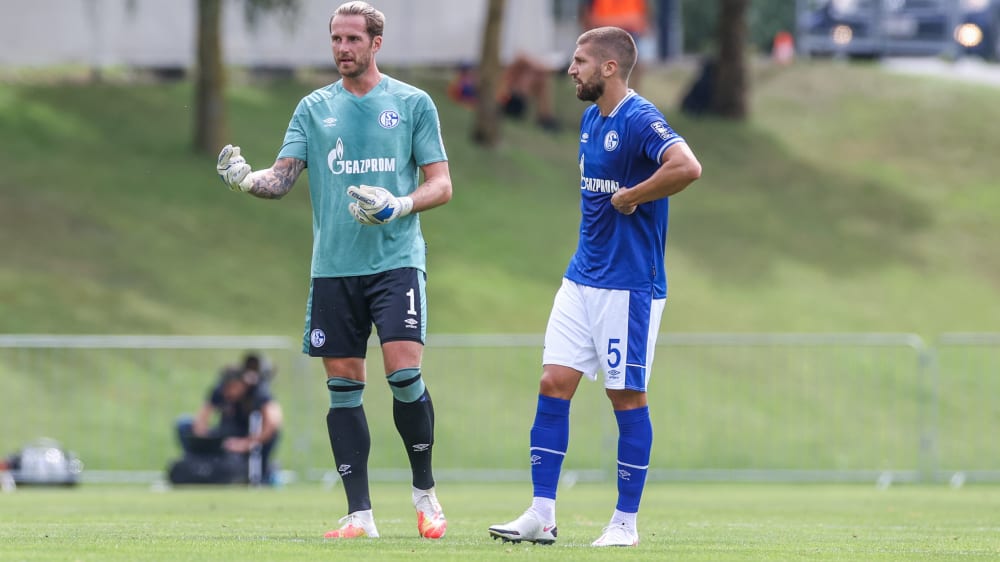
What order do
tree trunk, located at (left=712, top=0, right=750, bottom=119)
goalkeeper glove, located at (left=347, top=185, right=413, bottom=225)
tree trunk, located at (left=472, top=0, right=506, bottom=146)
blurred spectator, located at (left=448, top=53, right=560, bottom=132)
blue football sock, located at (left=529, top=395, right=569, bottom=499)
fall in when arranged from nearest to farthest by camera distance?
goalkeeper glove, located at (left=347, top=185, right=413, bottom=225)
blue football sock, located at (left=529, top=395, right=569, bottom=499)
tree trunk, located at (left=472, top=0, right=506, bottom=146)
blurred spectator, located at (left=448, top=53, right=560, bottom=132)
tree trunk, located at (left=712, top=0, right=750, bottom=119)

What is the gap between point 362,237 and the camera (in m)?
8.07

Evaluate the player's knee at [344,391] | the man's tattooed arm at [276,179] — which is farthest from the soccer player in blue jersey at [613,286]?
the man's tattooed arm at [276,179]

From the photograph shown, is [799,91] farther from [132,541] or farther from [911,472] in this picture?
[132,541]

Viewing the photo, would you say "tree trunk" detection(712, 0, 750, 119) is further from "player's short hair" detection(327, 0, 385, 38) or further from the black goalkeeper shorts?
the black goalkeeper shorts

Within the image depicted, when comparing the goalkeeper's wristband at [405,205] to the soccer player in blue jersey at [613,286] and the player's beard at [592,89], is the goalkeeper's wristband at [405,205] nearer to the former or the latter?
the soccer player in blue jersey at [613,286]

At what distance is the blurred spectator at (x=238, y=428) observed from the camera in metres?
16.6

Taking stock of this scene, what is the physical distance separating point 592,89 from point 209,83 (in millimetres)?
22207

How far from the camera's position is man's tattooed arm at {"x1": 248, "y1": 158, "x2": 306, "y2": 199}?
8008 mm

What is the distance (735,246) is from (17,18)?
14.7 meters

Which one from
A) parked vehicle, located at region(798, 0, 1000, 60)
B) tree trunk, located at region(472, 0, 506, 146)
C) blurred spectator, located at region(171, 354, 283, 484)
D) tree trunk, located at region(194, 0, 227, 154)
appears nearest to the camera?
blurred spectator, located at region(171, 354, 283, 484)

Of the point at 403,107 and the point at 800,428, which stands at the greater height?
the point at 403,107

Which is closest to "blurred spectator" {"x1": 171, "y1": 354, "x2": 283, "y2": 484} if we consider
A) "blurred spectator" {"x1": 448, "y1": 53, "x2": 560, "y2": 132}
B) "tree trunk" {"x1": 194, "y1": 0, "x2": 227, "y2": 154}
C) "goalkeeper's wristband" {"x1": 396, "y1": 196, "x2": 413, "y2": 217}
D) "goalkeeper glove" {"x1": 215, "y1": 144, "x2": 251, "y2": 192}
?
"goalkeeper glove" {"x1": 215, "y1": 144, "x2": 251, "y2": 192}

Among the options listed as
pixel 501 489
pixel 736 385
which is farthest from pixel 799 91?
pixel 501 489

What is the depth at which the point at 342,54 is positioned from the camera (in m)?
8.09
